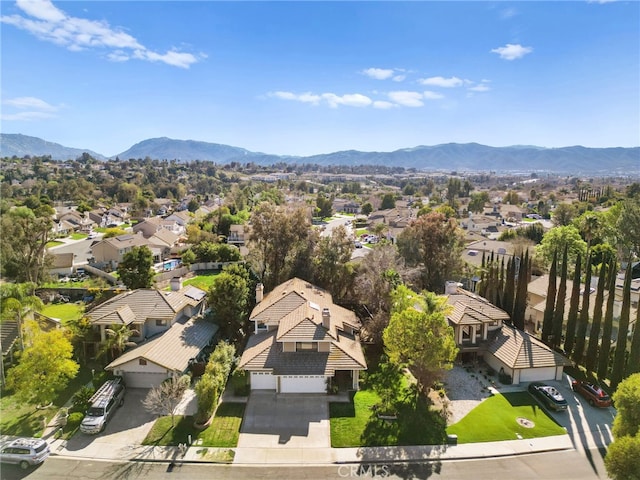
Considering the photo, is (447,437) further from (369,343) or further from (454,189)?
(454,189)

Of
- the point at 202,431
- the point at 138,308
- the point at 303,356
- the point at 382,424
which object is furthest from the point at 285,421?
the point at 138,308

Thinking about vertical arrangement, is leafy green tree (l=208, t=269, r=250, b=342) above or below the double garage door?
above

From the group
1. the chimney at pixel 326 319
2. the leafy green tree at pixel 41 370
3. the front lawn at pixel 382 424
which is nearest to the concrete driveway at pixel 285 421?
the front lawn at pixel 382 424

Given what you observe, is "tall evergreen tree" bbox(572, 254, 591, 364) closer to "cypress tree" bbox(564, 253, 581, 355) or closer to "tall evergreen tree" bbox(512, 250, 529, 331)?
"cypress tree" bbox(564, 253, 581, 355)

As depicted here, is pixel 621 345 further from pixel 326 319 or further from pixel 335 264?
pixel 335 264

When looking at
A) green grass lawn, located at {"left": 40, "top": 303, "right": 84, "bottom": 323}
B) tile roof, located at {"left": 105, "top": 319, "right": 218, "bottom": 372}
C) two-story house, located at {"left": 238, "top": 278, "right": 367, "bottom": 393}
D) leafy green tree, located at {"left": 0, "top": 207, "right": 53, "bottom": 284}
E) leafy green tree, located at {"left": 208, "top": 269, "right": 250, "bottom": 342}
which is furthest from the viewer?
leafy green tree, located at {"left": 0, "top": 207, "right": 53, "bottom": 284}

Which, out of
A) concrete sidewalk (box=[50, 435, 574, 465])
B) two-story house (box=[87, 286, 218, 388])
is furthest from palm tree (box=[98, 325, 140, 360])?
concrete sidewalk (box=[50, 435, 574, 465])

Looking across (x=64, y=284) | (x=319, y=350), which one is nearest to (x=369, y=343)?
(x=319, y=350)
